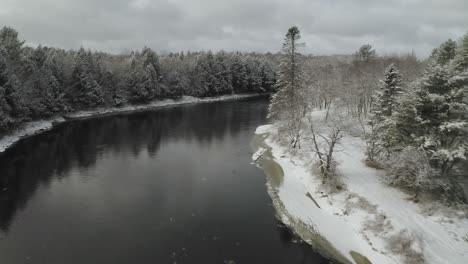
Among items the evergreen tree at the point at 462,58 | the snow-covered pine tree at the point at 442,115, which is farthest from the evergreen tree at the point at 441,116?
the evergreen tree at the point at 462,58

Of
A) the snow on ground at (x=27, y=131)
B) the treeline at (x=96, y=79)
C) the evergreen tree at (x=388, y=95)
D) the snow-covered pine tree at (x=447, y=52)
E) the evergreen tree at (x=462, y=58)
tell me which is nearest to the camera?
the evergreen tree at (x=462, y=58)

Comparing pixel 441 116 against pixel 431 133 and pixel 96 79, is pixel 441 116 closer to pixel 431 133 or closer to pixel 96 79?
pixel 431 133

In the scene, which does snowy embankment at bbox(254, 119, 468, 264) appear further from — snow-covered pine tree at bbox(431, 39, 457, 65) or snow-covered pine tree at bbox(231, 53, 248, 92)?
snow-covered pine tree at bbox(231, 53, 248, 92)

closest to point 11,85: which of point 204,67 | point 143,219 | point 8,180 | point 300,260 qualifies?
point 8,180

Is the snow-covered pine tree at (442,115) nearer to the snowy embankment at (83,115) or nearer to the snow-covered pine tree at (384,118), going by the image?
the snow-covered pine tree at (384,118)

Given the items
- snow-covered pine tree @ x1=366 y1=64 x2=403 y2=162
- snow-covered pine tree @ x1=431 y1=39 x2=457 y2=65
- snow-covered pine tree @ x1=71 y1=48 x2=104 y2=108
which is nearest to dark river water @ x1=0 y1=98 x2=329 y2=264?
snow-covered pine tree @ x1=366 y1=64 x2=403 y2=162

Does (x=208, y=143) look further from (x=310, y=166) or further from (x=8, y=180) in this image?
(x=8, y=180)
